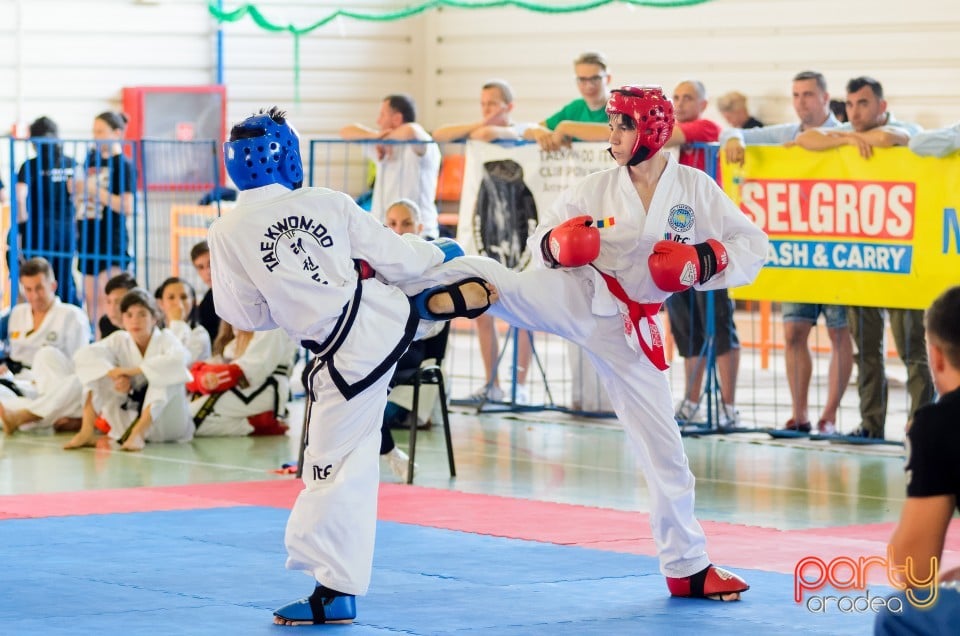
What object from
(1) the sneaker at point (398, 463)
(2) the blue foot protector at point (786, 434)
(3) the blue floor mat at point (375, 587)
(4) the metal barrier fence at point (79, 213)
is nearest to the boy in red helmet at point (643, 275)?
(3) the blue floor mat at point (375, 587)

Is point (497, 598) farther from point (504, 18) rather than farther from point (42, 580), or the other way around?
point (504, 18)

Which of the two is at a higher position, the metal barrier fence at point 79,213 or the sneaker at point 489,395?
the metal barrier fence at point 79,213

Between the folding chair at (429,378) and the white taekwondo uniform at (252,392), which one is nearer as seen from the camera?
the folding chair at (429,378)

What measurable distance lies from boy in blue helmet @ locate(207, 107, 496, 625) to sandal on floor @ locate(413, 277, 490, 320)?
3.7 inches

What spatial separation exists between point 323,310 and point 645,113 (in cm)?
127

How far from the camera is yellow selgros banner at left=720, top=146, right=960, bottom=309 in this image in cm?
824

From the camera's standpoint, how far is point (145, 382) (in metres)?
8.89

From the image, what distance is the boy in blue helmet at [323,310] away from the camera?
4.67m

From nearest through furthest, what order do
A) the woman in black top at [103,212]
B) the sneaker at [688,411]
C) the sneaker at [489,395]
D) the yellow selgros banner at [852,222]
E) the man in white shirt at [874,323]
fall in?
the yellow selgros banner at [852,222], the man in white shirt at [874,323], the sneaker at [688,411], the sneaker at [489,395], the woman in black top at [103,212]

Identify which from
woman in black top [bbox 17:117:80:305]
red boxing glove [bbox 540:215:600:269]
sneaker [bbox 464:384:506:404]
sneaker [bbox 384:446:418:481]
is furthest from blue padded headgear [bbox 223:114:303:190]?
woman in black top [bbox 17:117:80:305]

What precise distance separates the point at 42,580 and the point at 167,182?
952 centimetres

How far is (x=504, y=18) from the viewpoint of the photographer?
50.6ft

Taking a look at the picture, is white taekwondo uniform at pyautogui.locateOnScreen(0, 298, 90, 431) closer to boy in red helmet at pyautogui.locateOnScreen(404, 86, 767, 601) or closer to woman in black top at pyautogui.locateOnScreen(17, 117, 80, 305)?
woman in black top at pyautogui.locateOnScreen(17, 117, 80, 305)

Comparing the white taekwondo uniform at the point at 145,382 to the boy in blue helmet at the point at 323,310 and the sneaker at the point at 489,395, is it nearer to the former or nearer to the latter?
the sneaker at the point at 489,395
